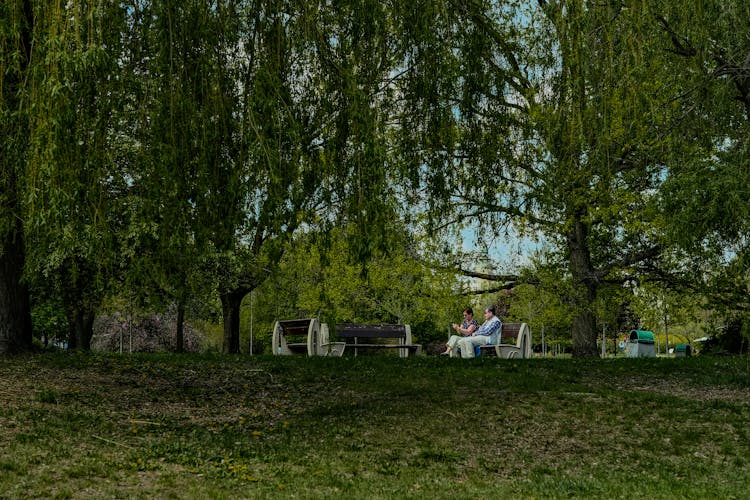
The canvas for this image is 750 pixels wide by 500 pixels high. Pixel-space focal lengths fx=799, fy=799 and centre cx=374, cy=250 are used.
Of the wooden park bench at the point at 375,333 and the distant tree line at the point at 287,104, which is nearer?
the distant tree line at the point at 287,104

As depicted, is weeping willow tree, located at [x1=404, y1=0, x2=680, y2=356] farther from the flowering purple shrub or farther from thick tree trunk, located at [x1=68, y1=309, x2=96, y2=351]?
the flowering purple shrub

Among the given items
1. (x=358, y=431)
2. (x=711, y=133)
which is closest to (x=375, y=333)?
(x=711, y=133)

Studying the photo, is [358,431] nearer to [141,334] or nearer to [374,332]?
[374,332]

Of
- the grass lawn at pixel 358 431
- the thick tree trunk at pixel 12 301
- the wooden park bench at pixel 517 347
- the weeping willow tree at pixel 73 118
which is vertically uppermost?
the weeping willow tree at pixel 73 118

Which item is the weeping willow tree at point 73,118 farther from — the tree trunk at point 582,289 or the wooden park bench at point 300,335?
the tree trunk at point 582,289

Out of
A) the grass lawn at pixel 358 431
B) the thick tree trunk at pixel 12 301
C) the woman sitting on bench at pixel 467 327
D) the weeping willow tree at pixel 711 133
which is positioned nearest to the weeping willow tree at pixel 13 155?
the thick tree trunk at pixel 12 301

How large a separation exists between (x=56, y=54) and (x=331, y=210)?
260 centimetres

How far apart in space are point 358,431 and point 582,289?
11246 mm

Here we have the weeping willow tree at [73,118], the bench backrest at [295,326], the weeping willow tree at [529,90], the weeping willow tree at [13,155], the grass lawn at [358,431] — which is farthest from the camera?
the bench backrest at [295,326]

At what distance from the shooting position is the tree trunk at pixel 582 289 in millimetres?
18422

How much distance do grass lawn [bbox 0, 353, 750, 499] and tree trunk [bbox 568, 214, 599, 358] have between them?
5607 mm

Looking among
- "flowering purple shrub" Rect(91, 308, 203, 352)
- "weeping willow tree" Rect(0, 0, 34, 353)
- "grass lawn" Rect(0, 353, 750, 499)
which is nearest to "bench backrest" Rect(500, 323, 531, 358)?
"grass lawn" Rect(0, 353, 750, 499)

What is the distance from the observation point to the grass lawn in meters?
6.27

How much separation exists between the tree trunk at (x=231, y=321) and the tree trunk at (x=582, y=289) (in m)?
9.09
